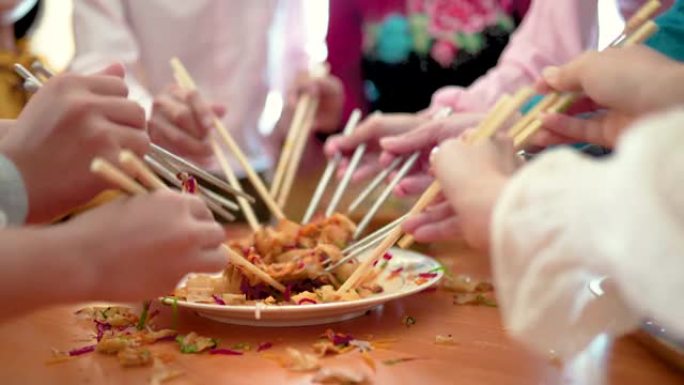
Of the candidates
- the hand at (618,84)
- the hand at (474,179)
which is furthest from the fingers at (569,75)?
the hand at (474,179)

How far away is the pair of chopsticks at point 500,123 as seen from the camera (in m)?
0.80

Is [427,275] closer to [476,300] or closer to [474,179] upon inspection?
[476,300]

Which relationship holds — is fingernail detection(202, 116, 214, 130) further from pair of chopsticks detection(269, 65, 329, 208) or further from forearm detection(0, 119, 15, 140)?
forearm detection(0, 119, 15, 140)

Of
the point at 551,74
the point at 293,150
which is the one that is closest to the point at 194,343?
the point at 551,74

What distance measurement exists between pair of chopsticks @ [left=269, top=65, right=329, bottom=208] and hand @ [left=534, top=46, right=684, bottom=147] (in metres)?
0.52

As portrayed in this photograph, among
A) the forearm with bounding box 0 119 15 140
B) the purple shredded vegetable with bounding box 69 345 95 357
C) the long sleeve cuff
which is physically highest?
the forearm with bounding box 0 119 15 140

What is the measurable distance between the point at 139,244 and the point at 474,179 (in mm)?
283

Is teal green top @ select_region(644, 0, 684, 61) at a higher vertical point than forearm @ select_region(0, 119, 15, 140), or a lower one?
lower

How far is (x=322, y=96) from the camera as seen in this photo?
63.9 inches

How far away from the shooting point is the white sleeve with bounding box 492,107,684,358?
0.56m

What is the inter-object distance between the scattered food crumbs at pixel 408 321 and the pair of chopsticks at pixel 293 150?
39 centimetres

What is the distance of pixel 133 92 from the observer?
158cm

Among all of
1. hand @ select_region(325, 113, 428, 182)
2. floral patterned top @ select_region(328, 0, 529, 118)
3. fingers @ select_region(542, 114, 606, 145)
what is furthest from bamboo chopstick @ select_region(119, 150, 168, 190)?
floral patterned top @ select_region(328, 0, 529, 118)

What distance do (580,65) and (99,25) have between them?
1126mm
